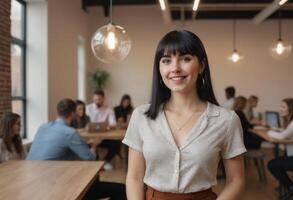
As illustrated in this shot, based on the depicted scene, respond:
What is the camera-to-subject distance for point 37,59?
19.9 feet

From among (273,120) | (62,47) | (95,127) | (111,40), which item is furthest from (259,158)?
(62,47)

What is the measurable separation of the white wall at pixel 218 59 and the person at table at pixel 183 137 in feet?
25.7

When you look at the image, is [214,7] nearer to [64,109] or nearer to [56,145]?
[64,109]

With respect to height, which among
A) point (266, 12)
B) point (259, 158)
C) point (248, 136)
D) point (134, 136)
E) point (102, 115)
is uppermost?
point (266, 12)

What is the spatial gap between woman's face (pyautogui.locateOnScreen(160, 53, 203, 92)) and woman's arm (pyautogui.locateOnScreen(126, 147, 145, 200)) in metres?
0.31

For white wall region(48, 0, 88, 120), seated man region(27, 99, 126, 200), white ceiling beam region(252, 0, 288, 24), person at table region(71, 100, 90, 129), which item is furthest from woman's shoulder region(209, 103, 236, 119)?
white ceiling beam region(252, 0, 288, 24)

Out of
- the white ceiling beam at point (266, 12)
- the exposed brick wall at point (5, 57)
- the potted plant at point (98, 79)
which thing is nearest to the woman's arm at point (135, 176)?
the exposed brick wall at point (5, 57)

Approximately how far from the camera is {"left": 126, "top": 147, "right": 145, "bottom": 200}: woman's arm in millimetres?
1472

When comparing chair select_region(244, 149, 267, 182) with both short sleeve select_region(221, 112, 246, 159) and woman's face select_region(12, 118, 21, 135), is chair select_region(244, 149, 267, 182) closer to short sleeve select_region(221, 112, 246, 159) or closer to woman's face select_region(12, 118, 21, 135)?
woman's face select_region(12, 118, 21, 135)

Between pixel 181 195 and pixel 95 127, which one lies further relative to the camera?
pixel 95 127

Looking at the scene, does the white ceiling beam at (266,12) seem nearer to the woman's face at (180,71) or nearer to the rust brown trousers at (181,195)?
the woman's face at (180,71)

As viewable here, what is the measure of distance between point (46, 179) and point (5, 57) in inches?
104

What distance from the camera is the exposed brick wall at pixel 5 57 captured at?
4.45 metres

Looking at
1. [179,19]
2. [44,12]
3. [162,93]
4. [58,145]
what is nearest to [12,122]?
[58,145]
